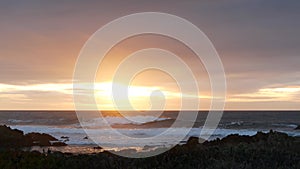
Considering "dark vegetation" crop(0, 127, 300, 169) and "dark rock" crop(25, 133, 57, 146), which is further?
"dark rock" crop(25, 133, 57, 146)

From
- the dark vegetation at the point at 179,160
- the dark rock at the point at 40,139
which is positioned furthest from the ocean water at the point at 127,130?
the dark vegetation at the point at 179,160

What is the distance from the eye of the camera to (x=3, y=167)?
11.4 m

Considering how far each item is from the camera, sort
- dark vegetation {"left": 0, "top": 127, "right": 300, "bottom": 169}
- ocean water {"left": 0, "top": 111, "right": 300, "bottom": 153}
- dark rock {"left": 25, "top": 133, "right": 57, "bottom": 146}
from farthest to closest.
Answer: dark rock {"left": 25, "top": 133, "right": 57, "bottom": 146} → ocean water {"left": 0, "top": 111, "right": 300, "bottom": 153} → dark vegetation {"left": 0, "top": 127, "right": 300, "bottom": 169}

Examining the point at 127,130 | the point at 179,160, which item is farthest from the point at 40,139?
the point at 179,160

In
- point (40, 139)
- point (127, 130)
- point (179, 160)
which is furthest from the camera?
point (127, 130)

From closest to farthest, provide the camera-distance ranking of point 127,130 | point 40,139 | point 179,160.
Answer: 1. point 179,160
2. point 40,139
3. point 127,130

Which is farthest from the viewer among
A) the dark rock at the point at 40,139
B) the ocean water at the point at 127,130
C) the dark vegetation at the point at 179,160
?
the dark rock at the point at 40,139

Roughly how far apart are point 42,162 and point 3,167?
3.38 feet

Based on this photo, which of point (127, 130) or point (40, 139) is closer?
point (40, 139)

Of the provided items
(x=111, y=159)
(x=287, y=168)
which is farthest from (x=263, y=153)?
(x=111, y=159)

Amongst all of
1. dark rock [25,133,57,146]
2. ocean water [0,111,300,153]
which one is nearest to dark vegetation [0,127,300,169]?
ocean water [0,111,300,153]

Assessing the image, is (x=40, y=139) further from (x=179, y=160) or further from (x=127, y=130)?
(x=179, y=160)

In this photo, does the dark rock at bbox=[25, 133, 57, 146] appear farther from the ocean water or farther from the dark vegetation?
the dark vegetation

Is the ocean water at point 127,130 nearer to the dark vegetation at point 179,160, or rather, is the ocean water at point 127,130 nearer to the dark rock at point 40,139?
the dark rock at point 40,139
